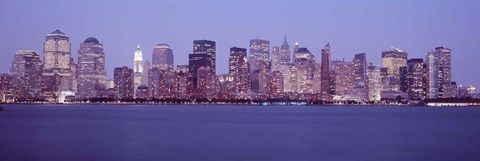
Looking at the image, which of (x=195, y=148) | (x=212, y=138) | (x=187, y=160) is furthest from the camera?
(x=212, y=138)

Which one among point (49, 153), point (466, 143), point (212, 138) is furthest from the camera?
point (212, 138)

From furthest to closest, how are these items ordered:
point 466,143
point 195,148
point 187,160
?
point 466,143 < point 195,148 < point 187,160

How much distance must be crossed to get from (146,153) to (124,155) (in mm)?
2354

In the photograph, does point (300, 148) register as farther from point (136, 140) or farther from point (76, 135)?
point (76, 135)

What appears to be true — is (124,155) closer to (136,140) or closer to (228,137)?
(136,140)

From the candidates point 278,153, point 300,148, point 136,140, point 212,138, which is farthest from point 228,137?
point 278,153

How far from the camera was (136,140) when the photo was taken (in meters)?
55.4

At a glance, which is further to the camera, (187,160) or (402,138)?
(402,138)

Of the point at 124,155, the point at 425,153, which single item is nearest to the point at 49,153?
the point at 124,155

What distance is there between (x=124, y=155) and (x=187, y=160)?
4.57m

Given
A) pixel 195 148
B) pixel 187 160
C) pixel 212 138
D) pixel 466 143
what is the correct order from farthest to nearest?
pixel 212 138 → pixel 466 143 → pixel 195 148 → pixel 187 160

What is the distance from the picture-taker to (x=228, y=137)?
60.2 metres

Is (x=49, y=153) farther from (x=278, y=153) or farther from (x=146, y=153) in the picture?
(x=278, y=153)

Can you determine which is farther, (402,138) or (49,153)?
(402,138)
